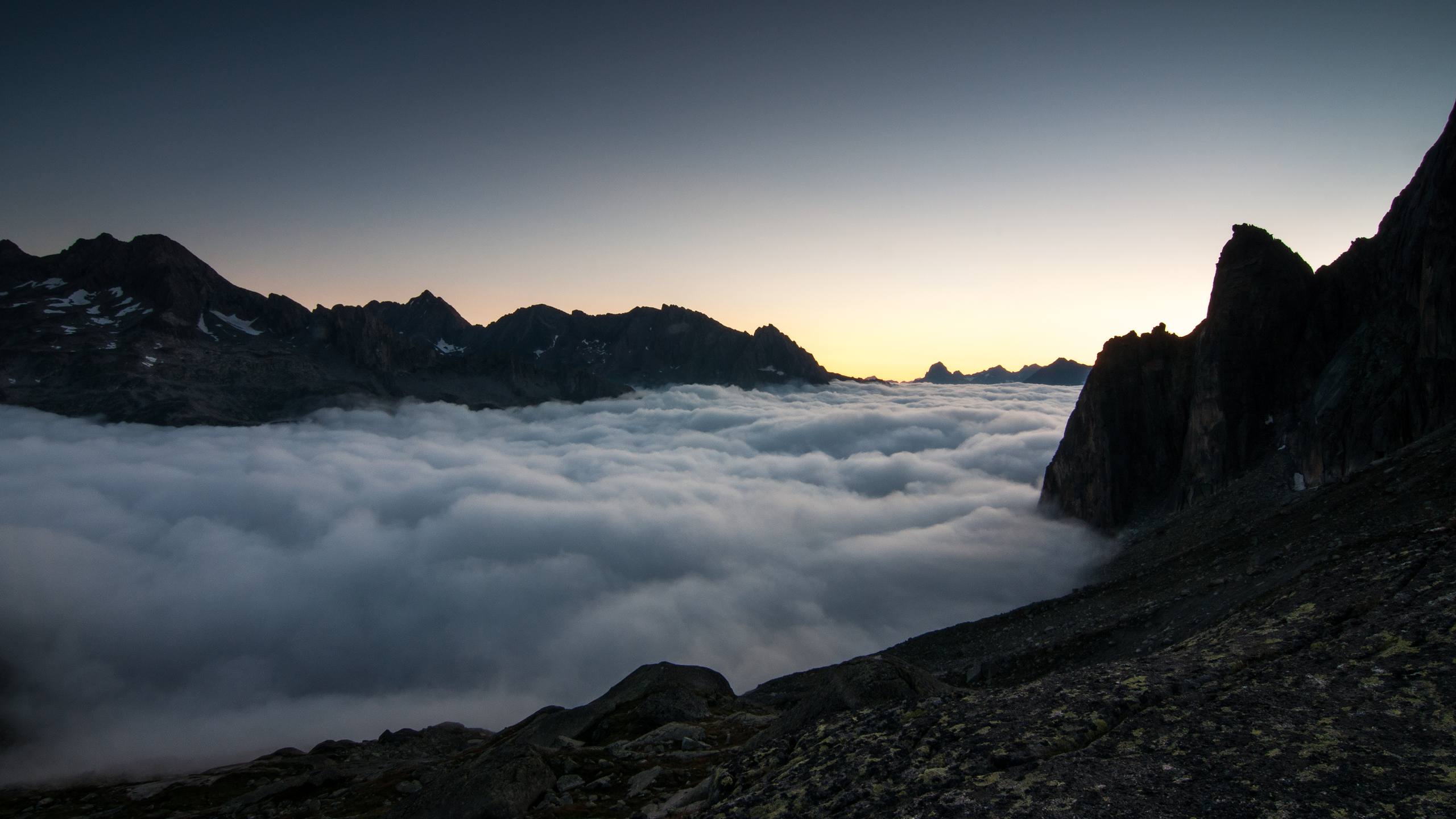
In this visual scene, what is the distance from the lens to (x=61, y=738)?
152 meters

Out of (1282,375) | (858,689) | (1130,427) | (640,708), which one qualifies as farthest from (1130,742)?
(1130,427)

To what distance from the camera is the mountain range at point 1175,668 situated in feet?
25.8

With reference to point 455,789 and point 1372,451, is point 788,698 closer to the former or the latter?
point 455,789

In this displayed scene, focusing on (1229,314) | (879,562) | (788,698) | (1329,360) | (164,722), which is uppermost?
(1229,314)

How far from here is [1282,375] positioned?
8738 cm

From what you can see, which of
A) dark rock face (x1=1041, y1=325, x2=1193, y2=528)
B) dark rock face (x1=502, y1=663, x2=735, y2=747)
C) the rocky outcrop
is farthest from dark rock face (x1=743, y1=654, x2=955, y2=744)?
dark rock face (x1=1041, y1=325, x2=1193, y2=528)

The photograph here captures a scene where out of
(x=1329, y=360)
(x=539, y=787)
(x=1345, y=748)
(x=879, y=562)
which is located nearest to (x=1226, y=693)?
(x=1345, y=748)

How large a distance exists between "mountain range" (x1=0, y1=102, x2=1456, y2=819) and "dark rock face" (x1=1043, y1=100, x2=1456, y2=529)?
1.28ft

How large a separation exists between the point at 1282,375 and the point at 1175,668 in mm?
107583

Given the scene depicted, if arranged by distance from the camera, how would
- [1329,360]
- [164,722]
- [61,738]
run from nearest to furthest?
[1329,360], [61,738], [164,722]

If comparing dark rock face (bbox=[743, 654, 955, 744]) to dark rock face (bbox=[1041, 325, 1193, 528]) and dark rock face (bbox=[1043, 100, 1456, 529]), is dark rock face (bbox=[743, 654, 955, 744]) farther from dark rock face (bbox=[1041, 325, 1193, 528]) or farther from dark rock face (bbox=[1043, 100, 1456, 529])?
dark rock face (bbox=[1041, 325, 1193, 528])

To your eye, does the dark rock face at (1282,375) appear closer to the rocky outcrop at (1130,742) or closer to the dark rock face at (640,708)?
the rocky outcrop at (1130,742)

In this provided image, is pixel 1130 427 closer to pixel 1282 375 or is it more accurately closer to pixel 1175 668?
pixel 1282 375

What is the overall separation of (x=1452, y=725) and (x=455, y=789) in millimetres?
30097
